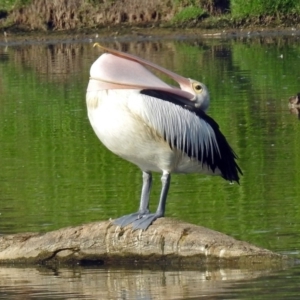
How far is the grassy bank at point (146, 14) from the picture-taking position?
42.6 m

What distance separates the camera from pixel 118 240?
30.9 feet

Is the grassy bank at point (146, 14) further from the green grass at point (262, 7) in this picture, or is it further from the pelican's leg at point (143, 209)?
the pelican's leg at point (143, 209)

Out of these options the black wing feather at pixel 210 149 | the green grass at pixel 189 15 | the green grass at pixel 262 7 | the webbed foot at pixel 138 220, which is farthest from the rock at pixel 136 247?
the green grass at pixel 189 15

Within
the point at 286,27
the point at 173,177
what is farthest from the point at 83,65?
the point at 173,177

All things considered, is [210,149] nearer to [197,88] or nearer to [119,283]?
[197,88]

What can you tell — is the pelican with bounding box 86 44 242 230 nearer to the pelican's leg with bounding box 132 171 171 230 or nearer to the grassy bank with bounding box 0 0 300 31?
the pelican's leg with bounding box 132 171 171 230

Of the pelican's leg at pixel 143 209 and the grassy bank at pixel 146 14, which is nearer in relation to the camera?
the pelican's leg at pixel 143 209

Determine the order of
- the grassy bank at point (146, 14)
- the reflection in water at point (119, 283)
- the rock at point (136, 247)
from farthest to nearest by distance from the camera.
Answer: the grassy bank at point (146, 14), the rock at point (136, 247), the reflection in water at point (119, 283)

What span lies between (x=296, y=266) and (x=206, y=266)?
65 cm

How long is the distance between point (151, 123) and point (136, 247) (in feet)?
3.05

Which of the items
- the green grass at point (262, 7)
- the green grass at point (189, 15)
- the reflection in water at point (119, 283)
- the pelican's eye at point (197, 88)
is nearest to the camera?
the reflection in water at point (119, 283)

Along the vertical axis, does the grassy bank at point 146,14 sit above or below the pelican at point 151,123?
below

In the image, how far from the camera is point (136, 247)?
9.41 metres

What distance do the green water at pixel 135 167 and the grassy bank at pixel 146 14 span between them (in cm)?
1339
